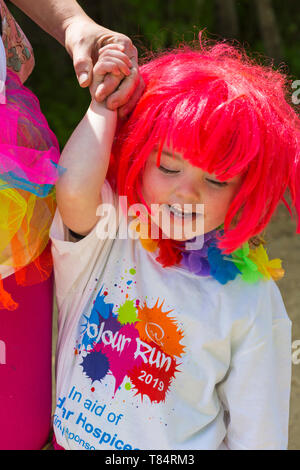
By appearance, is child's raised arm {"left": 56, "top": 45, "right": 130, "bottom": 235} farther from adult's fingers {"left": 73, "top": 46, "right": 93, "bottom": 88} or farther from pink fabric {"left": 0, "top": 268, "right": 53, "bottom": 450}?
pink fabric {"left": 0, "top": 268, "right": 53, "bottom": 450}

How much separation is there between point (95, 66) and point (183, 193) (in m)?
0.27

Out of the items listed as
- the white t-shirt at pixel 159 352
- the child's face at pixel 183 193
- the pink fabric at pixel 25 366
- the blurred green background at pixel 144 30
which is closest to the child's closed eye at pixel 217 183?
the child's face at pixel 183 193

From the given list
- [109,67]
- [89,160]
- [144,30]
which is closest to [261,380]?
[89,160]

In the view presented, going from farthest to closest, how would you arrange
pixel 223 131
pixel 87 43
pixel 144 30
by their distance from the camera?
1. pixel 144 30
2. pixel 87 43
3. pixel 223 131

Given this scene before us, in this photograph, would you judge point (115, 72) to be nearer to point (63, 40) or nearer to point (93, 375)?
point (63, 40)

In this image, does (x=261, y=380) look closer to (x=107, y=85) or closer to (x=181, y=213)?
(x=181, y=213)

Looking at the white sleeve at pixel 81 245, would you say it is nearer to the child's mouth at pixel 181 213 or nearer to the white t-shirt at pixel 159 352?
the white t-shirt at pixel 159 352

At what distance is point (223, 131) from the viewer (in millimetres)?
1046

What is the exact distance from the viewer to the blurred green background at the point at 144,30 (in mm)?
3961

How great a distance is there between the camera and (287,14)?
16.9 ft

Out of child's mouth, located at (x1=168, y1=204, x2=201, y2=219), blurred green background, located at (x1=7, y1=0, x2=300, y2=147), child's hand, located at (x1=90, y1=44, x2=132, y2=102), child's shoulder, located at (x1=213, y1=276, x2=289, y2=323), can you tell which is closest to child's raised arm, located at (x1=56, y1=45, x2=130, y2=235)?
child's hand, located at (x1=90, y1=44, x2=132, y2=102)

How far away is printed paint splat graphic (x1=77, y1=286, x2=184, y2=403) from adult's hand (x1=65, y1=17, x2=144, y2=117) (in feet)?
1.18

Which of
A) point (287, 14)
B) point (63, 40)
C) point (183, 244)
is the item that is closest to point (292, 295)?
point (183, 244)

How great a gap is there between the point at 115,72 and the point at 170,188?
0.73 feet
